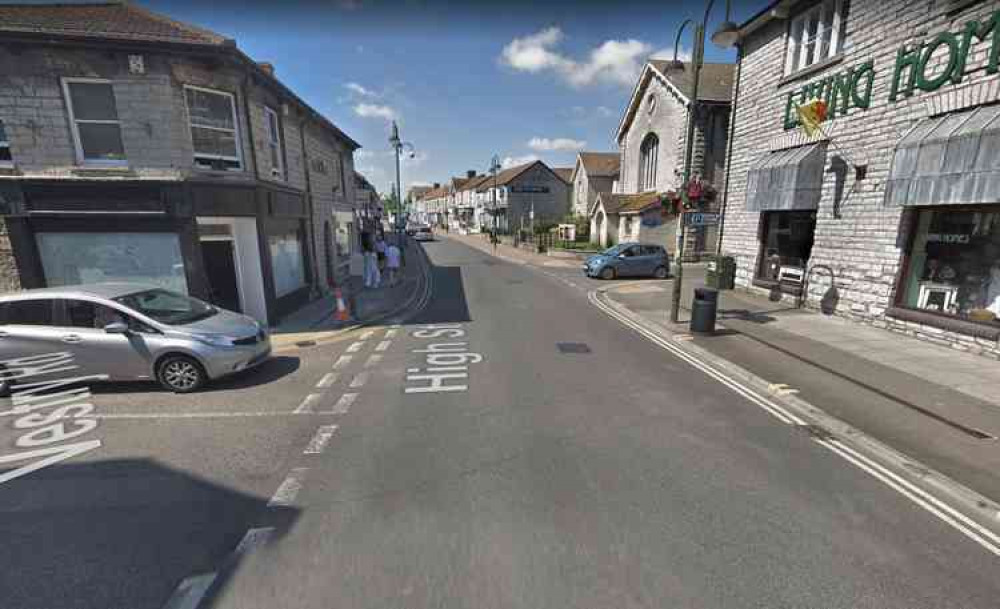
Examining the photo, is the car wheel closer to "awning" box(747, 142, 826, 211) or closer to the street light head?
the street light head

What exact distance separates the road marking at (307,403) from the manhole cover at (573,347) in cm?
455

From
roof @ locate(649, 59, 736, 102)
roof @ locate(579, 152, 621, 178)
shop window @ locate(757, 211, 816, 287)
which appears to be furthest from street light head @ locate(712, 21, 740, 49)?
roof @ locate(579, 152, 621, 178)

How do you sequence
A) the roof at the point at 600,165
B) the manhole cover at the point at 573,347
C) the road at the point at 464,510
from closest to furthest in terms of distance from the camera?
1. the road at the point at 464,510
2. the manhole cover at the point at 573,347
3. the roof at the point at 600,165

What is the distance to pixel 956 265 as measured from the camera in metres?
8.20

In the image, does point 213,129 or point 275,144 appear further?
point 275,144

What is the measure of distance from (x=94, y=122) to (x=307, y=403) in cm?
834

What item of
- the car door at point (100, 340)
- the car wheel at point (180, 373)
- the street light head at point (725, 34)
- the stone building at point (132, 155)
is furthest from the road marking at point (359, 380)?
the street light head at point (725, 34)

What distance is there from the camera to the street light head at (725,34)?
8.07 metres

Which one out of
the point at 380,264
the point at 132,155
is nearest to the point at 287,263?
the point at 132,155

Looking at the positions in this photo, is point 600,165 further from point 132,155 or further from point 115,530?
point 115,530

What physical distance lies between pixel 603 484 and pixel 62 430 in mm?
6640

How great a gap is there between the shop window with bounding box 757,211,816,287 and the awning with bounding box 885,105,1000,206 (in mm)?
3133

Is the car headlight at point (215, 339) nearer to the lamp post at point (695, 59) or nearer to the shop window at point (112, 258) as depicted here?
the shop window at point (112, 258)

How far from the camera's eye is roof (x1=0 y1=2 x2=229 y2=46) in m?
8.02
